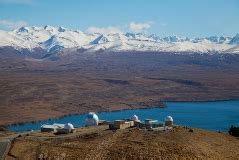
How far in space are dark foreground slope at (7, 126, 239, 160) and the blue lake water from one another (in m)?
41.0

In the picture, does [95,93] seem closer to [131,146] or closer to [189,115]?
[189,115]

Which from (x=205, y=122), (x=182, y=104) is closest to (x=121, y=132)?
(x=205, y=122)

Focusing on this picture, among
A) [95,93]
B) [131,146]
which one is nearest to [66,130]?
[131,146]

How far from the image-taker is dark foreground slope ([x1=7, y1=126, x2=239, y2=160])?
38469 millimetres

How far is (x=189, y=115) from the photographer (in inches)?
4257

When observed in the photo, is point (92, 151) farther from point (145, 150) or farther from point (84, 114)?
point (84, 114)

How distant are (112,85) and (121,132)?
118 meters

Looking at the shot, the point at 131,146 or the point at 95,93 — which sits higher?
A: the point at 131,146

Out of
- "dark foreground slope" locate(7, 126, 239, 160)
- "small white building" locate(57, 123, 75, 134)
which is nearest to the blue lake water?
"small white building" locate(57, 123, 75, 134)

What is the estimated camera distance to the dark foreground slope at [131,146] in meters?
38.5

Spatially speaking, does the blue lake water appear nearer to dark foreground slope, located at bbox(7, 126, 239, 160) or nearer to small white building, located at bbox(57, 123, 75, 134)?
small white building, located at bbox(57, 123, 75, 134)

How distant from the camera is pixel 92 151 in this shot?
131ft

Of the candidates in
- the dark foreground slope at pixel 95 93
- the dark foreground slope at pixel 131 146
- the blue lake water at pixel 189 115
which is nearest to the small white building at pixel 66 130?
the dark foreground slope at pixel 131 146

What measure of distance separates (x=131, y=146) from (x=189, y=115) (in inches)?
2735
